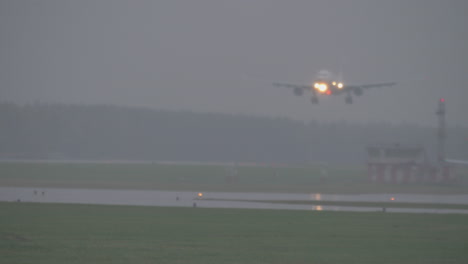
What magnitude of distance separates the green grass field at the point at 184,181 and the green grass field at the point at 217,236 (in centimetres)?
2653

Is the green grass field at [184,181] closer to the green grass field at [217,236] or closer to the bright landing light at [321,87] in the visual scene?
the bright landing light at [321,87]

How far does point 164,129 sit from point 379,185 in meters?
72.2

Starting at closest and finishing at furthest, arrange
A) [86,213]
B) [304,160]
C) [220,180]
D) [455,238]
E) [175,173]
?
[455,238]
[86,213]
[220,180]
[175,173]
[304,160]

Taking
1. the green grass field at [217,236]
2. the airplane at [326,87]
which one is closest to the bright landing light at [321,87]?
the airplane at [326,87]

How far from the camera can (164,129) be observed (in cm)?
14200

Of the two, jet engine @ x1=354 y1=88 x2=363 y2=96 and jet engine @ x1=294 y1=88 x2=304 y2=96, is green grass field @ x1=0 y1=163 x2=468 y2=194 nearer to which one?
jet engine @ x1=294 y1=88 x2=304 y2=96

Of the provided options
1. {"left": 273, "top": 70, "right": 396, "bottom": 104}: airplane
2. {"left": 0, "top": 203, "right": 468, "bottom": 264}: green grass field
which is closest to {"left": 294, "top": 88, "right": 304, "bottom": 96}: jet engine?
{"left": 273, "top": 70, "right": 396, "bottom": 104}: airplane

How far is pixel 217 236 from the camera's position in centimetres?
2645

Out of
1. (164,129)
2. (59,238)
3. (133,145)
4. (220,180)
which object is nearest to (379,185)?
(220,180)

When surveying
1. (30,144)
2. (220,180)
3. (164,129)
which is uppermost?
(164,129)

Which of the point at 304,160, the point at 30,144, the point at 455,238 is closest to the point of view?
the point at 455,238

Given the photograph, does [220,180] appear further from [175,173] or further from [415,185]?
[415,185]

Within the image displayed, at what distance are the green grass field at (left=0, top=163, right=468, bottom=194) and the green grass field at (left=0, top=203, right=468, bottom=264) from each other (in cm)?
2653

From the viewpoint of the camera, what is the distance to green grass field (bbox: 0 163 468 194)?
2469 inches
